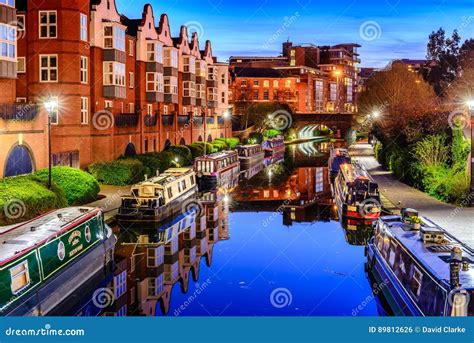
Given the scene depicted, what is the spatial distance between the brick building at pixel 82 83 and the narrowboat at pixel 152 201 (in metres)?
4.81

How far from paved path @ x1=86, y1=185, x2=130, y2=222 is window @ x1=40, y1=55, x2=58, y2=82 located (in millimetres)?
5525

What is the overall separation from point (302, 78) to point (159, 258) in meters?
92.9

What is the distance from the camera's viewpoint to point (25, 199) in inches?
832

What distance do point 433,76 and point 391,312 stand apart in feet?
185

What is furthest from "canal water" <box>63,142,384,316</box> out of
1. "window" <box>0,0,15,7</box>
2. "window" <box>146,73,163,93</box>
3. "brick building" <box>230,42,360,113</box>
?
"brick building" <box>230,42,360,113</box>

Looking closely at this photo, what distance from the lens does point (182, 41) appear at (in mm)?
53000

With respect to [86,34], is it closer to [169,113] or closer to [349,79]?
[169,113]

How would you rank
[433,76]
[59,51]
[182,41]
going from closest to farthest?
[59,51], [182,41], [433,76]

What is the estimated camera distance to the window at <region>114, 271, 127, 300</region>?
55.3ft

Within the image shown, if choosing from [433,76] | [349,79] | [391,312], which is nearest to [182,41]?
Answer: [433,76]

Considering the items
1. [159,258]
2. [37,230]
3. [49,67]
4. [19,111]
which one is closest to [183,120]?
[49,67]

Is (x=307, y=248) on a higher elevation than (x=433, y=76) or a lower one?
lower

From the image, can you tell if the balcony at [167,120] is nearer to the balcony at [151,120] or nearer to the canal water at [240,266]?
the balcony at [151,120]

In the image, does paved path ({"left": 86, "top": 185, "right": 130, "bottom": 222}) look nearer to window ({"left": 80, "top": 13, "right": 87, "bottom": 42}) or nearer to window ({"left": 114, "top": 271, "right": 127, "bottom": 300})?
window ({"left": 114, "top": 271, "right": 127, "bottom": 300})
